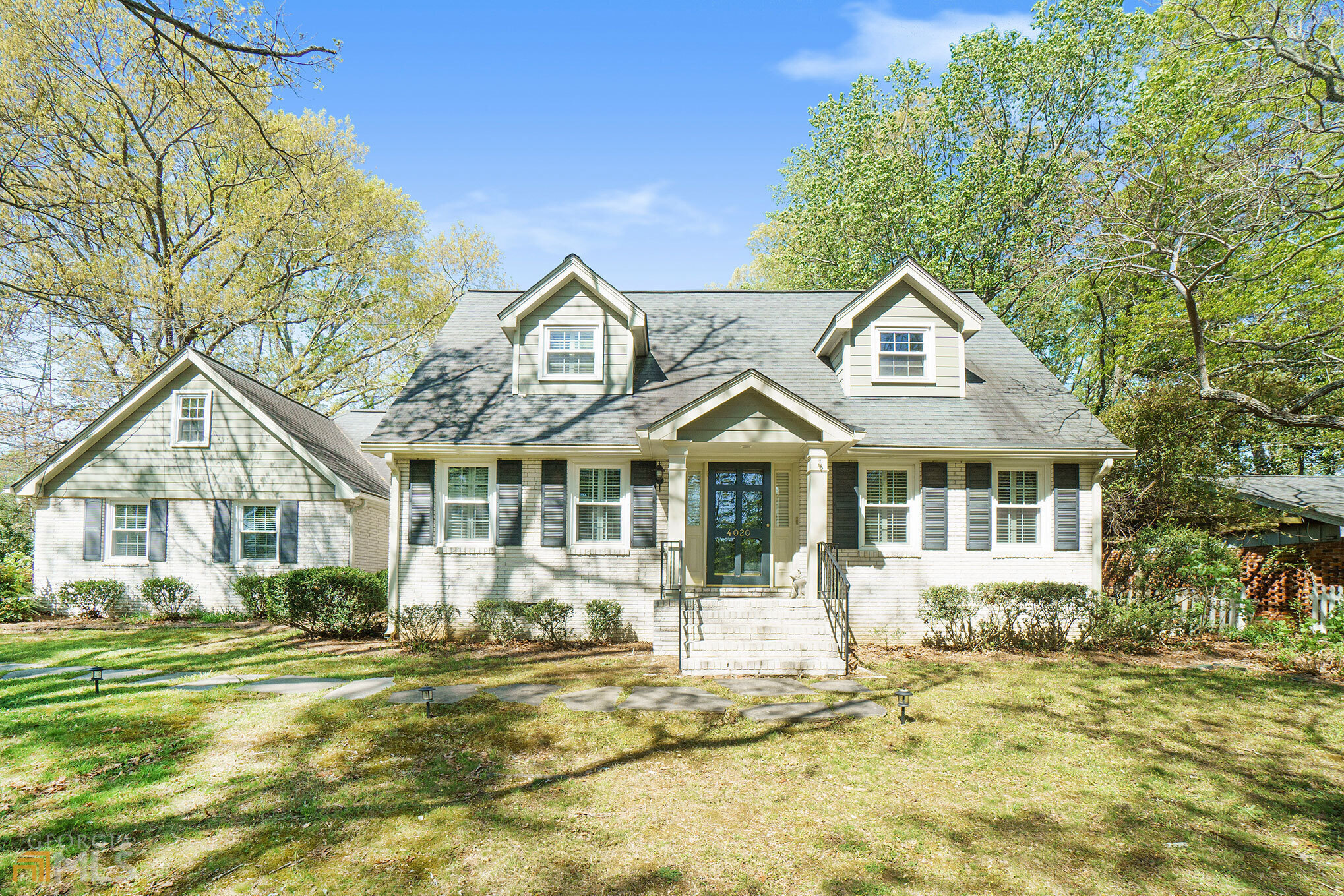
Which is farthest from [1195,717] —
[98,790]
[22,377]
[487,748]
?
[22,377]

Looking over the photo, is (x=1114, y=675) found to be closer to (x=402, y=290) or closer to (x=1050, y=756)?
(x=1050, y=756)

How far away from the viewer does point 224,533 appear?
14984 mm

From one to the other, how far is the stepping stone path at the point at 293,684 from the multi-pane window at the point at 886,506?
854 centimetres

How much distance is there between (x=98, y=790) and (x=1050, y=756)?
8.16m

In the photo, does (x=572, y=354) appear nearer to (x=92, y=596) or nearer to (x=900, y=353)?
(x=900, y=353)

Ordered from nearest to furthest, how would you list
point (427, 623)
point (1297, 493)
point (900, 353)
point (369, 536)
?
point (427, 623) → point (900, 353) → point (1297, 493) → point (369, 536)

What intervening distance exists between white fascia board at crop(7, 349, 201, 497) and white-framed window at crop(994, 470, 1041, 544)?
1680 cm

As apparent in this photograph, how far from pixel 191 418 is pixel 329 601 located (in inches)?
272

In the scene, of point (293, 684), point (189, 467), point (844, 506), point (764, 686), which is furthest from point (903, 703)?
point (189, 467)

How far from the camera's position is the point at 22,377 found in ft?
57.8

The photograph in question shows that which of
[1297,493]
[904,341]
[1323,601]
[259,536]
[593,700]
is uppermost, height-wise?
[904,341]

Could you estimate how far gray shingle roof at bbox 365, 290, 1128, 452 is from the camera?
11.8 metres

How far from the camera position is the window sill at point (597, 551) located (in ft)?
38.2

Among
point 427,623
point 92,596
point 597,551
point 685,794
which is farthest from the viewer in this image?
point 92,596
